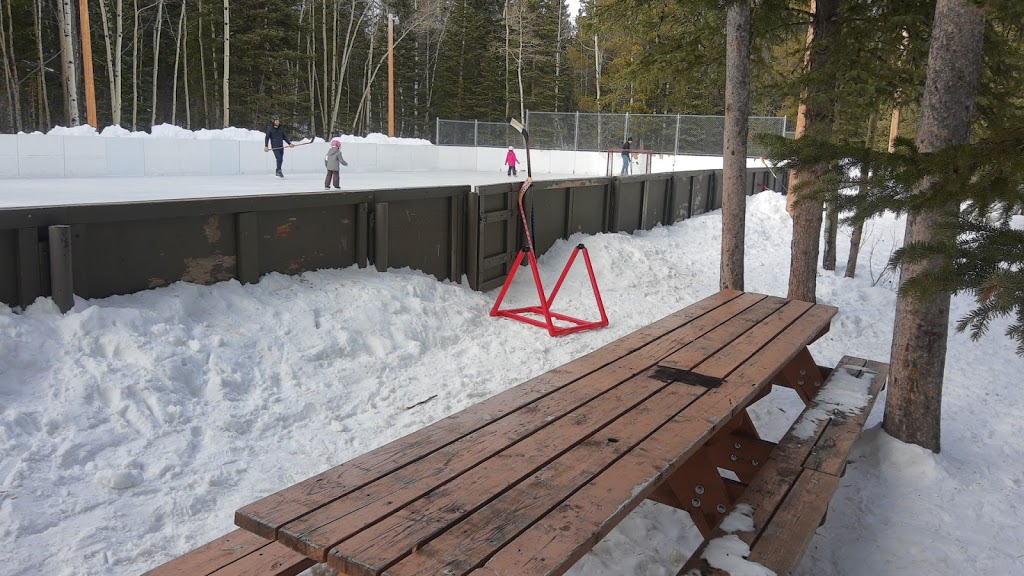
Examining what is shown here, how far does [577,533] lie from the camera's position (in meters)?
2.22

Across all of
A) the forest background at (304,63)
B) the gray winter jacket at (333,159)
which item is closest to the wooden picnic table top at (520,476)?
the gray winter jacket at (333,159)

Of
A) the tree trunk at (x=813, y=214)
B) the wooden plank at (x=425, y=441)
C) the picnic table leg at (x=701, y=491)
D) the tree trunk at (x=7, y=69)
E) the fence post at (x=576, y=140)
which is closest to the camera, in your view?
the wooden plank at (x=425, y=441)

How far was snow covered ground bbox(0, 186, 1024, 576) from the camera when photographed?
3879 mm

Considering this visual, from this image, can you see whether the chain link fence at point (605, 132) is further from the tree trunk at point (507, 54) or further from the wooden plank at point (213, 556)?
the wooden plank at point (213, 556)

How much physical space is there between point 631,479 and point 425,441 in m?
0.77

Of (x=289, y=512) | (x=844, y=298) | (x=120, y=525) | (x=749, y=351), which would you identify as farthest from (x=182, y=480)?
(x=844, y=298)

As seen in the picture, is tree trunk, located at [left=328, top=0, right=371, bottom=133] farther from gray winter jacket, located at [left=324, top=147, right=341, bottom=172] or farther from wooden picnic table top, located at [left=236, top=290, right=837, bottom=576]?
wooden picnic table top, located at [left=236, top=290, right=837, bottom=576]

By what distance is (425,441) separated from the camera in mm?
2848

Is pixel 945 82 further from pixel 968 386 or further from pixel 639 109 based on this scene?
pixel 639 109

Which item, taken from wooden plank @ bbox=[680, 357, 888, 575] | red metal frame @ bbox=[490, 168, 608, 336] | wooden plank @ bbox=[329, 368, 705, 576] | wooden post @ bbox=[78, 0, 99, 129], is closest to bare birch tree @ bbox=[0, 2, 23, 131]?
wooden post @ bbox=[78, 0, 99, 129]

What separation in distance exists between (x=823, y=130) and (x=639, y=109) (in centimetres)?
3414

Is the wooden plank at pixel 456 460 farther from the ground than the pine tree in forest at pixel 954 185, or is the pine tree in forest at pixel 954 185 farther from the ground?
the pine tree in forest at pixel 954 185

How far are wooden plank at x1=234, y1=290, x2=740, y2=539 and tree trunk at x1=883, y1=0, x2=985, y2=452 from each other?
1.57 m

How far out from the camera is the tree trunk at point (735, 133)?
310 inches
